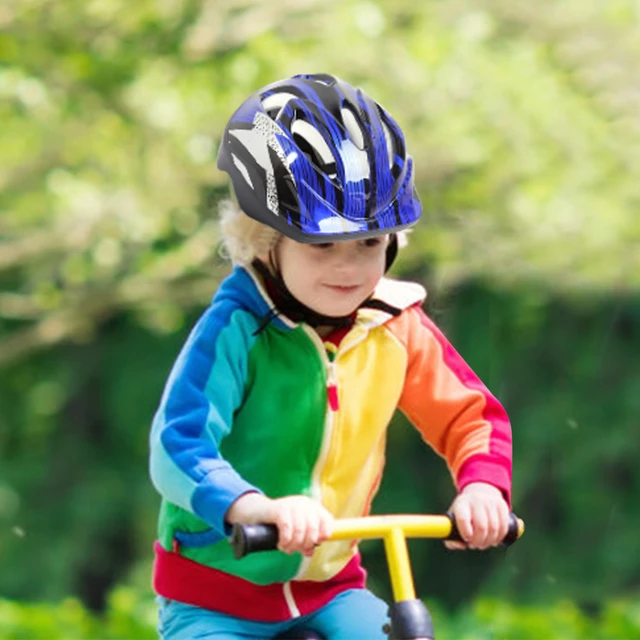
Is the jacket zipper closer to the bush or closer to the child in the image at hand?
the child

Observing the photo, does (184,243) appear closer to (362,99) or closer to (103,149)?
(103,149)

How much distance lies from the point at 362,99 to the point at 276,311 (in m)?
0.46

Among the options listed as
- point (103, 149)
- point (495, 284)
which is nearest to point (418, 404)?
point (103, 149)

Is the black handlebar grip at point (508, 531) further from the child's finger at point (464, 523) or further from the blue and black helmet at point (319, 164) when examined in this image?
the blue and black helmet at point (319, 164)

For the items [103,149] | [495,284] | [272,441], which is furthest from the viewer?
[495,284]

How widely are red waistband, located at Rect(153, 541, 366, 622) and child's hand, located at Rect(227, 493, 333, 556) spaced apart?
1.35 ft

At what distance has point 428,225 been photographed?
28.8 ft

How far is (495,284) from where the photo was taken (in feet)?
35.2

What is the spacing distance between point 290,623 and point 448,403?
55 cm

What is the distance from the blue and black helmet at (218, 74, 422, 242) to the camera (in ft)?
10.0

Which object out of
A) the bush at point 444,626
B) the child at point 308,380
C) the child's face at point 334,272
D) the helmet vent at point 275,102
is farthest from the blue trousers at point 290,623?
the bush at point 444,626

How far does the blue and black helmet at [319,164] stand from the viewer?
3.05 metres

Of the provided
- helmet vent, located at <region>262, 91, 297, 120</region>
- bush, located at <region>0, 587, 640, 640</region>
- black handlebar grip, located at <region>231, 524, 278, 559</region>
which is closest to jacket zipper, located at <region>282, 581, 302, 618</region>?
black handlebar grip, located at <region>231, 524, 278, 559</region>

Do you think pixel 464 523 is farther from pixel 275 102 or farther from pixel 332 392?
pixel 275 102
